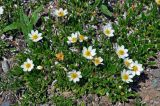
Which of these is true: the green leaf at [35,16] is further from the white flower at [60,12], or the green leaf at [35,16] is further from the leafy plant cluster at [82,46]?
the white flower at [60,12]

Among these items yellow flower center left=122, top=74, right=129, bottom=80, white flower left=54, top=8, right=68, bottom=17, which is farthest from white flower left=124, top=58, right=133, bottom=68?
white flower left=54, top=8, right=68, bottom=17

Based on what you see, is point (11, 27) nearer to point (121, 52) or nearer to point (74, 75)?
point (74, 75)

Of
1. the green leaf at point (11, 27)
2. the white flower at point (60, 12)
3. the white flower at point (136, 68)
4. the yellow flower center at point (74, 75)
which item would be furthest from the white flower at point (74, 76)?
the green leaf at point (11, 27)

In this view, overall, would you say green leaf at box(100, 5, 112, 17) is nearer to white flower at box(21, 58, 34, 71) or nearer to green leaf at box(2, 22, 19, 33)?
green leaf at box(2, 22, 19, 33)

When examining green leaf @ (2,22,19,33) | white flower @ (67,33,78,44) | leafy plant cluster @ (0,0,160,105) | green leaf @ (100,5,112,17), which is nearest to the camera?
leafy plant cluster @ (0,0,160,105)

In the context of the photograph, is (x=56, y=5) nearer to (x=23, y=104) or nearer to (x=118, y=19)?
(x=118, y=19)

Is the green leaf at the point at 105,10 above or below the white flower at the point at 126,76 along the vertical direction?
above
